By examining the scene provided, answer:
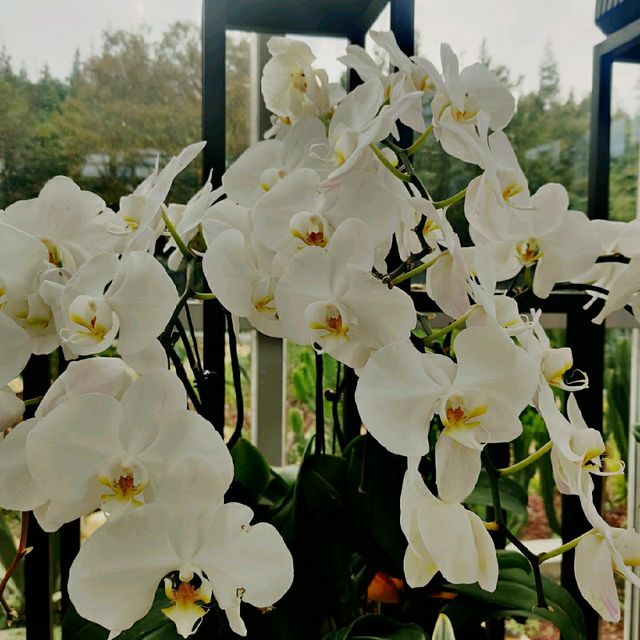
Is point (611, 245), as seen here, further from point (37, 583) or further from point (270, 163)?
point (37, 583)

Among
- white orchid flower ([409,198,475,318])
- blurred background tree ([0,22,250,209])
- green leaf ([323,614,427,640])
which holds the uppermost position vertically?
blurred background tree ([0,22,250,209])

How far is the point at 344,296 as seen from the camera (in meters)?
0.40

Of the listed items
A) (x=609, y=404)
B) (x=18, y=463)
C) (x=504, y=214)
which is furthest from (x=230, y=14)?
(x=609, y=404)

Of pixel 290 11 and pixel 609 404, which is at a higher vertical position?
pixel 290 11

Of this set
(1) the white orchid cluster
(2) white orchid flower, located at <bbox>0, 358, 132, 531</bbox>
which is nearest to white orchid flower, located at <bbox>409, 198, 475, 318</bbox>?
(1) the white orchid cluster

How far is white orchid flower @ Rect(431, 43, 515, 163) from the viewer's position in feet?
1.45

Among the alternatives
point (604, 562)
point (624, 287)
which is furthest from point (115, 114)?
point (604, 562)

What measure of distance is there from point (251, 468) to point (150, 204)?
1.40ft

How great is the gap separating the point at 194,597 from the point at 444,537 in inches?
5.6

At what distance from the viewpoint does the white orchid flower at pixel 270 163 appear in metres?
0.49

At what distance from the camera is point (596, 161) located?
98 cm

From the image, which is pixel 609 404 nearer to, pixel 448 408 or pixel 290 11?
pixel 290 11

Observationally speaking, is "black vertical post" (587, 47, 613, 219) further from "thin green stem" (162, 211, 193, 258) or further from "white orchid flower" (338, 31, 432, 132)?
"thin green stem" (162, 211, 193, 258)

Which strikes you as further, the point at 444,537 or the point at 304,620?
the point at 304,620
